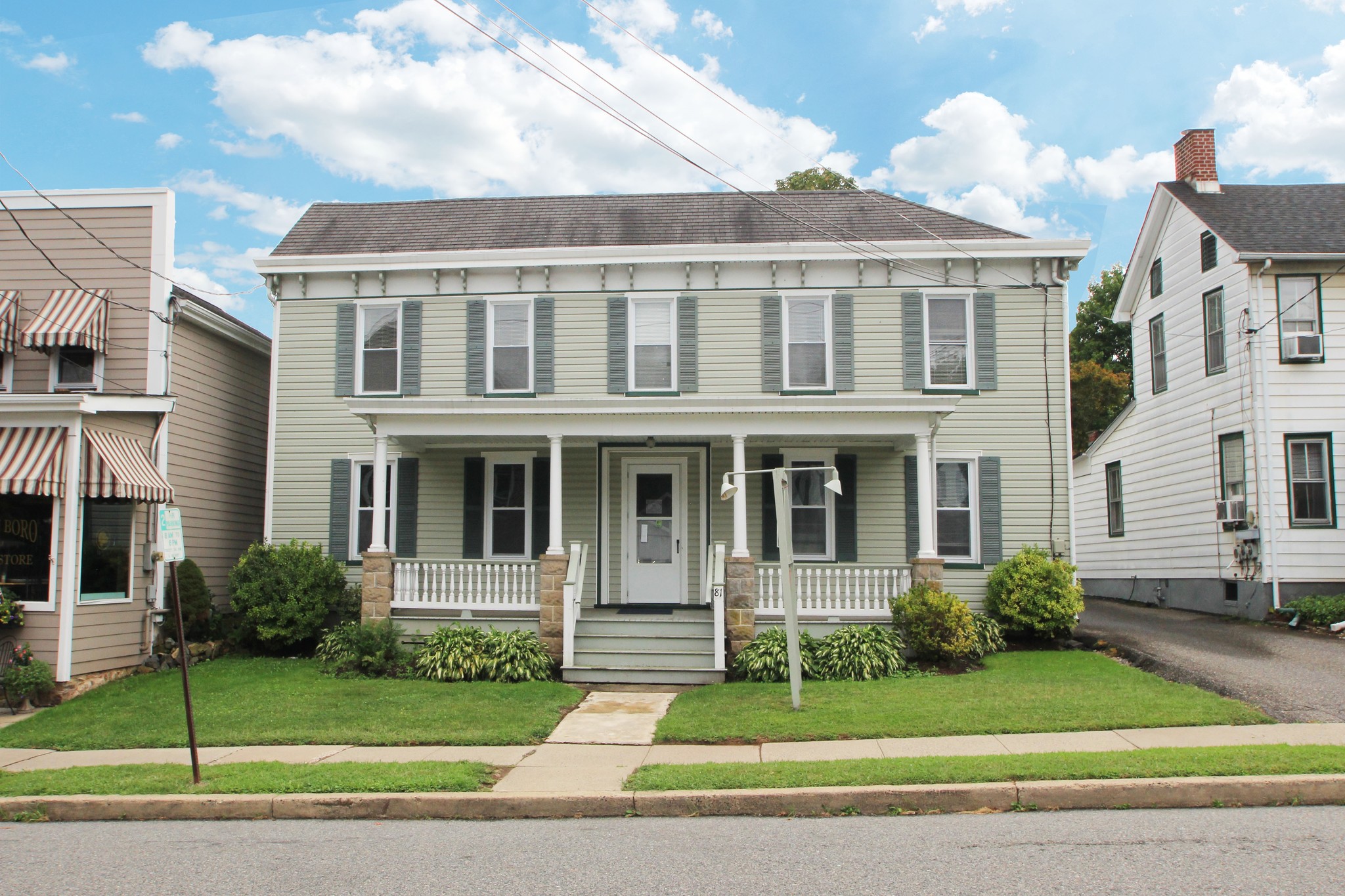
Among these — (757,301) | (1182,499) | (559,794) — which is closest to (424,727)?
(559,794)

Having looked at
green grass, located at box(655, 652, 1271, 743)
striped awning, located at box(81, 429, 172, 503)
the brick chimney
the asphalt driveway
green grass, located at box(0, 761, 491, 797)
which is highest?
the brick chimney

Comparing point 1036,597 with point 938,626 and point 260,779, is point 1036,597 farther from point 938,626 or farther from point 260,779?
point 260,779

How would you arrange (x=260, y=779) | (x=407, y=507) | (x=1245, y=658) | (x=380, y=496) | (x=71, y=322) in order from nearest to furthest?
(x=260, y=779)
(x=1245, y=658)
(x=71, y=322)
(x=380, y=496)
(x=407, y=507)

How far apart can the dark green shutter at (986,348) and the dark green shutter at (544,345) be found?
6636mm

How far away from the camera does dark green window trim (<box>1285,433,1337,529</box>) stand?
15.9m

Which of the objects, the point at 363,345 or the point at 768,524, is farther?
the point at 363,345

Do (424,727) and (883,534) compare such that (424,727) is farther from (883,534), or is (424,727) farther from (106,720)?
(883,534)

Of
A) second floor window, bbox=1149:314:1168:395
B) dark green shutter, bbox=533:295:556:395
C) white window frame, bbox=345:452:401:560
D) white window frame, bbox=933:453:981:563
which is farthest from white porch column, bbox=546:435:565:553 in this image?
second floor window, bbox=1149:314:1168:395

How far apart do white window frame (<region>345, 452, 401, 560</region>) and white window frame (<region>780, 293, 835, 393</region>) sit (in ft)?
20.7

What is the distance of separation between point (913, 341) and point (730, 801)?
9720 mm

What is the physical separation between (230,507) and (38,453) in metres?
4.50

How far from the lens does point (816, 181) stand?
1103 inches

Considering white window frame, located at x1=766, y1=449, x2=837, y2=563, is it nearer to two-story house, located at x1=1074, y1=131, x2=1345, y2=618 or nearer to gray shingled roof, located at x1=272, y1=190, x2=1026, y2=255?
gray shingled roof, located at x1=272, y1=190, x2=1026, y2=255

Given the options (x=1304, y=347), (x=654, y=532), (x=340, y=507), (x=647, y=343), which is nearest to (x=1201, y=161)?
(x=1304, y=347)
